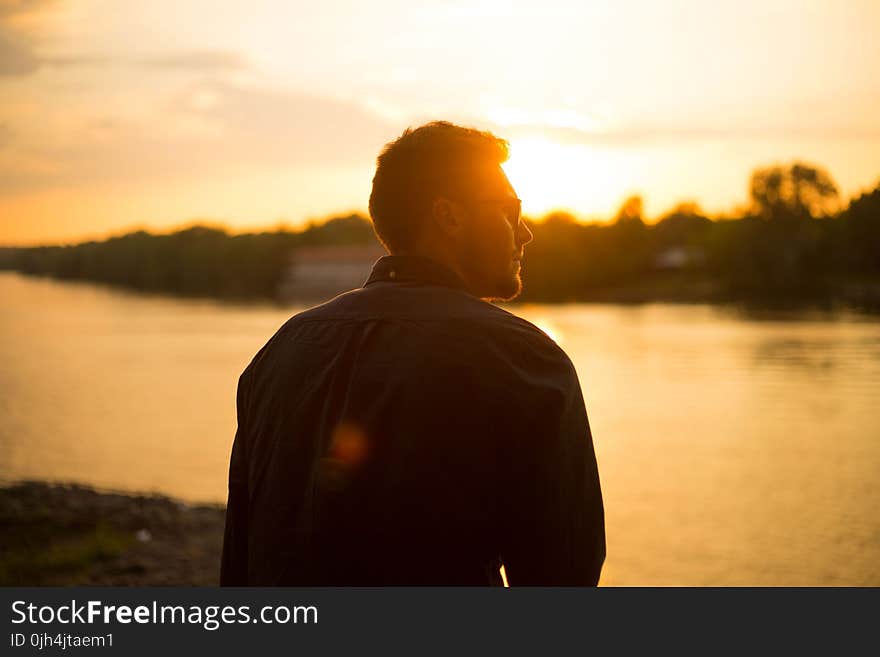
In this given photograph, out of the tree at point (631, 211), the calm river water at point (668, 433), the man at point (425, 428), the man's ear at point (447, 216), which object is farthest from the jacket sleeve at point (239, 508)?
the tree at point (631, 211)

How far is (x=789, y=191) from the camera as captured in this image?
64312mm

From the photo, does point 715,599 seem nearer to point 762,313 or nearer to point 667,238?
point 762,313

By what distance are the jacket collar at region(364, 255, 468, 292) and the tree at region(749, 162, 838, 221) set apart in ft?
204

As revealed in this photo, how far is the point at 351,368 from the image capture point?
1658 mm

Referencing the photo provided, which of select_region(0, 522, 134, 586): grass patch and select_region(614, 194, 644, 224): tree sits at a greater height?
select_region(614, 194, 644, 224): tree

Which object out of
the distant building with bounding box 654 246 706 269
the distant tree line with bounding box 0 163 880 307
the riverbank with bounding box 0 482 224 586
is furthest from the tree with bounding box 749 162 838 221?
the riverbank with bounding box 0 482 224 586

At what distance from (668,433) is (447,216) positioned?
19461 millimetres

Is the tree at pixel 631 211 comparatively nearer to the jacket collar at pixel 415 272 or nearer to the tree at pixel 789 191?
the tree at pixel 789 191

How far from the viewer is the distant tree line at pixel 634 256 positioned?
2341 inches

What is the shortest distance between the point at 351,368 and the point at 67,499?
10.0 m

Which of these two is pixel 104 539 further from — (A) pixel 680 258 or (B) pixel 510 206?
(A) pixel 680 258

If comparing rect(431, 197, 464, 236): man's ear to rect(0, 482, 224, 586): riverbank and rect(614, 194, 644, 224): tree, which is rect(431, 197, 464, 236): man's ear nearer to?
rect(0, 482, 224, 586): riverbank

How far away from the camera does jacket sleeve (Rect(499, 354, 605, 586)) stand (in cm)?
156

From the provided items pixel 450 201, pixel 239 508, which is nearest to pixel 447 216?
pixel 450 201
